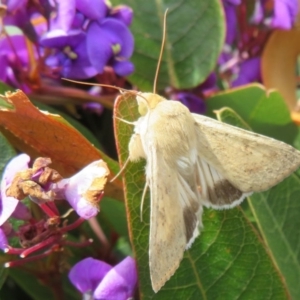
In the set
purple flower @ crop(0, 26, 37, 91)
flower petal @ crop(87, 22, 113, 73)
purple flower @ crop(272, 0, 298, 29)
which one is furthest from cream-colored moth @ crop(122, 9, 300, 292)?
purple flower @ crop(272, 0, 298, 29)

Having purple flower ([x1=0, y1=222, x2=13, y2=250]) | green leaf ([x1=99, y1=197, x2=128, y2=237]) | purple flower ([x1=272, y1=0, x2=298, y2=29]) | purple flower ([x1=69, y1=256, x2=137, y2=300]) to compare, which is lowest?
green leaf ([x1=99, y1=197, x2=128, y2=237])

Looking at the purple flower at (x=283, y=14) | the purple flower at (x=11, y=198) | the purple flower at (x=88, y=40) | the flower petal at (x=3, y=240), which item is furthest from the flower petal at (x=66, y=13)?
the purple flower at (x=283, y=14)

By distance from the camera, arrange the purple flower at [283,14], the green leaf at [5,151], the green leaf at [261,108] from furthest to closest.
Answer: the purple flower at [283,14] < the green leaf at [261,108] < the green leaf at [5,151]

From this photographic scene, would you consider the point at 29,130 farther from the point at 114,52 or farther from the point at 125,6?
the point at 125,6

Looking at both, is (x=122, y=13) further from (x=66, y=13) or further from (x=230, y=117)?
(x=230, y=117)

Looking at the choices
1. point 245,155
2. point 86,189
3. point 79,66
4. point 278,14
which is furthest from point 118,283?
point 278,14

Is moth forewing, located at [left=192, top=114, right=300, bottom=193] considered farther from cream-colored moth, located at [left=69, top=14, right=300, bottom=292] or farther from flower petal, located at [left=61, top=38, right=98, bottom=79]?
flower petal, located at [left=61, top=38, right=98, bottom=79]

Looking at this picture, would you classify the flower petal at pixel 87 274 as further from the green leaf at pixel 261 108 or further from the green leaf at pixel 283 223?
the green leaf at pixel 261 108
